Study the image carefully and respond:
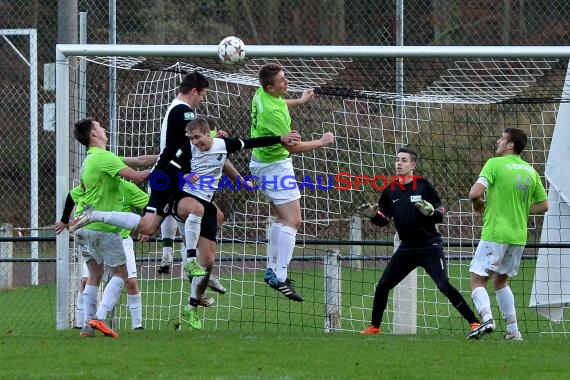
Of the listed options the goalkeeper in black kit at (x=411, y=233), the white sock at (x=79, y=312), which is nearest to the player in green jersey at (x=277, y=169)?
the goalkeeper in black kit at (x=411, y=233)

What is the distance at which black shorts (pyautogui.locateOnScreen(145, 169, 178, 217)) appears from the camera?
11.2 meters

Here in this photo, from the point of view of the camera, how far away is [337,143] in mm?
14117

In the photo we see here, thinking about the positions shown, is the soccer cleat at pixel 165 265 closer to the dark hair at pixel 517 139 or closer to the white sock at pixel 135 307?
the white sock at pixel 135 307

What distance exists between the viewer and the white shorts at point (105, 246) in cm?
1108

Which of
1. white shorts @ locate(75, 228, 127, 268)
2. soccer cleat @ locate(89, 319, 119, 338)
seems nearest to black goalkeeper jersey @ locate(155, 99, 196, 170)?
white shorts @ locate(75, 228, 127, 268)

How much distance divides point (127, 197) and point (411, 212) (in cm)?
286

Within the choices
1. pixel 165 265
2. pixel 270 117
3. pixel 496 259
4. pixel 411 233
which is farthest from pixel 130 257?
pixel 496 259

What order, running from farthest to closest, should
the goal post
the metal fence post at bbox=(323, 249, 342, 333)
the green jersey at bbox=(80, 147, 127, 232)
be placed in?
the metal fence post at bbox=(323, 249, 342, 333) < the goal post < the green jersey at bbox=(80, 147, 127, 232)

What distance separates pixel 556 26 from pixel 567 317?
4.51 m

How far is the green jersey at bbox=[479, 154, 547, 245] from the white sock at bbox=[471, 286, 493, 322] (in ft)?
1.67

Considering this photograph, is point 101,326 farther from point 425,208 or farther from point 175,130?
point 425,208

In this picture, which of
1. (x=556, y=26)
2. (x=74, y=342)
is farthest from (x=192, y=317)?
(x=556, y=26)

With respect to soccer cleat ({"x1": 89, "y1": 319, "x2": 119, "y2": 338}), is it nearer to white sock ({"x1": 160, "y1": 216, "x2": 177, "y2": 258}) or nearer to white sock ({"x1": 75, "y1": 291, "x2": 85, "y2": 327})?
white sock ({"x1": 160, "y1": 216, "x2": 177, "y2": 258})

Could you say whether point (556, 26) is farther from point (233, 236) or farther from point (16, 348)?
point (16, 348)
